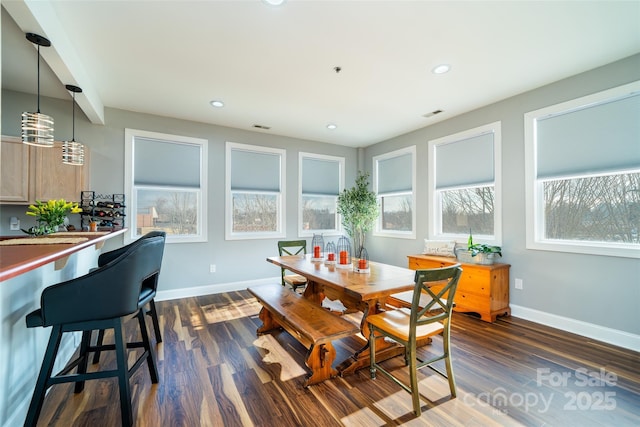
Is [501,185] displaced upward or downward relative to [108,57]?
downward

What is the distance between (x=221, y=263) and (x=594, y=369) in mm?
4510

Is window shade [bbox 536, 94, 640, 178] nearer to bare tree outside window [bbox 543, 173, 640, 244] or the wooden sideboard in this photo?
bare tree outside window [bbox 543, 173, 640, 244]

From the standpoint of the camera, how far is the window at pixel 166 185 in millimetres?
3977

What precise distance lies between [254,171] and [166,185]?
1394mm

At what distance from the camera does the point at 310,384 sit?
208 centimetres

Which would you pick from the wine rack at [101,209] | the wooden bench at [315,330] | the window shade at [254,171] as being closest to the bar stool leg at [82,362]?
the wooden bench at [315,330]

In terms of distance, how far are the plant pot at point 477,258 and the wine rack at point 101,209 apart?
4532 mm

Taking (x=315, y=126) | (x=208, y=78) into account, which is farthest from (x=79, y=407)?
(x=315, y=126)

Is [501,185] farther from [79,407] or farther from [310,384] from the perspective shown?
[79,407]

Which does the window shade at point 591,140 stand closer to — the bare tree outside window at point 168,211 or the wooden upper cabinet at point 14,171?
the bare tree outside window at point 168,211

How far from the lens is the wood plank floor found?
1.75 metres

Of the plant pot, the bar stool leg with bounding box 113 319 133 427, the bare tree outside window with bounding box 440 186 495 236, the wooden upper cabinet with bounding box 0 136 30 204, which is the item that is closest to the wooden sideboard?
the plant pot

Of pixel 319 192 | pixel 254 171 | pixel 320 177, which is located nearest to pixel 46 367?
pixel 254 171

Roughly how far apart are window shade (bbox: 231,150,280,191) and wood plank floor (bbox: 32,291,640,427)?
103 inches
